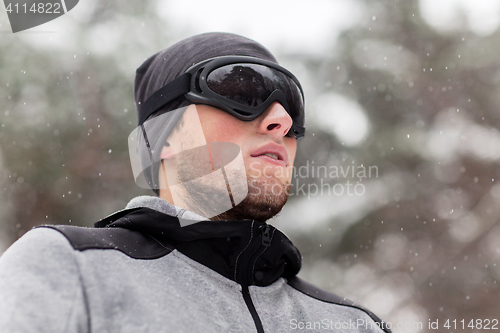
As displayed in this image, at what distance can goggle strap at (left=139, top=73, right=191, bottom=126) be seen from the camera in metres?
1.95

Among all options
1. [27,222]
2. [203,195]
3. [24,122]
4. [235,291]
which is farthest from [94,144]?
[235,291]

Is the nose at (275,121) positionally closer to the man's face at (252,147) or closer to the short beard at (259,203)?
the man's face at (252,147)

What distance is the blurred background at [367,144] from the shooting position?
6406mm

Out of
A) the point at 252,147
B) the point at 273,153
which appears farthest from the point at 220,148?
the point at 273,153

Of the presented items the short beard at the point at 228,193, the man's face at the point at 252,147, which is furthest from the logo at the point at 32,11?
the short beard at the point at 228,193

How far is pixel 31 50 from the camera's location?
625 centimetres

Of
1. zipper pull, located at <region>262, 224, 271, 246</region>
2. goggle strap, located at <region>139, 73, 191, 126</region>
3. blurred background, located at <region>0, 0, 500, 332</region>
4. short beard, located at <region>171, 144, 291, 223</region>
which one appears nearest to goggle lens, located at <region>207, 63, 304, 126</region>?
goggle strap, located at <region>139, 73, 191, 126</region>

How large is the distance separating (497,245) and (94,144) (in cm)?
771

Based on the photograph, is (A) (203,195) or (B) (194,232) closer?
(B) (194,232)

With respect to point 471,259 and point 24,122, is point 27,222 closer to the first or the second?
point 24,122

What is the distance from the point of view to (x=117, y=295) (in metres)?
1.18

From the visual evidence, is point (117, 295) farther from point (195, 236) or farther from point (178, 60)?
point (178, 60)

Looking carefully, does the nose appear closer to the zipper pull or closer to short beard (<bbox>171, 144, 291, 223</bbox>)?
short beard (<bbox>171, 144, 291, 223</bbox>)

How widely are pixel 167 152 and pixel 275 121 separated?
0.60 metres
